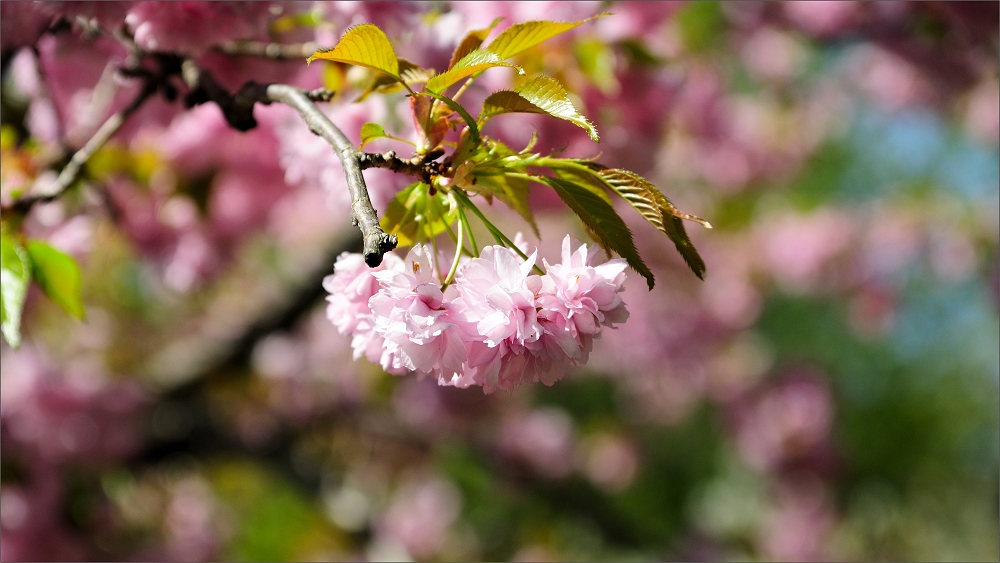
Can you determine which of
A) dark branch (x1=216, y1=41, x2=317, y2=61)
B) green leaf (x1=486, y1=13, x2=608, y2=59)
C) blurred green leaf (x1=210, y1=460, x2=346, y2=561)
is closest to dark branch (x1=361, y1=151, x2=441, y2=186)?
green leaf (x1=486, y1=13, x2=608, y2=59)

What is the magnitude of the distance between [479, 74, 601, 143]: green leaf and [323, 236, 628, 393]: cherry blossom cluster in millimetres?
98

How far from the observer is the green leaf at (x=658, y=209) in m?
0.58

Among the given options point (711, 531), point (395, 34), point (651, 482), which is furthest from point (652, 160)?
point (651, 482)

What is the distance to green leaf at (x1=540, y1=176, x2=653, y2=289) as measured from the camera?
58 cm

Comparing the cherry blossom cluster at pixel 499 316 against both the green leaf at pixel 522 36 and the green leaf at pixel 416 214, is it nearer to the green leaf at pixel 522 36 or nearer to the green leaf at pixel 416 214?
the green leaf at pixel 416 214

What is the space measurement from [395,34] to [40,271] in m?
0.58

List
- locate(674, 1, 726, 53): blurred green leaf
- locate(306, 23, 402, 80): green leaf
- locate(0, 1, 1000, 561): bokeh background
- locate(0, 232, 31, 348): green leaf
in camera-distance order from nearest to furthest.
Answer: locate(306, 23, 402, 80): green leaf → locate(0, 232, 31, 348): green leaf → locate(0, 1, 1000, 561): bokeh background → locate(674, 1, 726, 53): blurred green leaf

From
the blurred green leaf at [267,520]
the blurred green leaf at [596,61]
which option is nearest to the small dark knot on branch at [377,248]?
the blurred green leaf at [596,61]

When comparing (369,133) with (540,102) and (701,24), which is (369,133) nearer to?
(540,102)

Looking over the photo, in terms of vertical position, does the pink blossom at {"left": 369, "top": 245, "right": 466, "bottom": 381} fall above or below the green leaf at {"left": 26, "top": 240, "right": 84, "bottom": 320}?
above

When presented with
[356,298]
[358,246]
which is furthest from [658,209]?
[358,246]

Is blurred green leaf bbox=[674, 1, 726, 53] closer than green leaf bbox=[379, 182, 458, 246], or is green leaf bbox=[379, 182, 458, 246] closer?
green leaf bbox=[379, 182, 458, 246]

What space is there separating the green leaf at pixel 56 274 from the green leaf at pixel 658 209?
28.3 inches

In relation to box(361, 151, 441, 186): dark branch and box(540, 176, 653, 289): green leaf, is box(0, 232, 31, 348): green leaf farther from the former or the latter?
box(540, 176, 653, 289): green leaf
